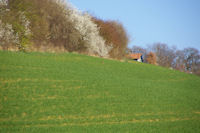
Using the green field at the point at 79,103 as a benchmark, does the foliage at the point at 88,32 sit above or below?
above

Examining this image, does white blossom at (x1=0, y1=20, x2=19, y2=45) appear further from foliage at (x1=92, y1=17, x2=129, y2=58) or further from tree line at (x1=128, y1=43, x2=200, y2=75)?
tree line at (x1=128, y1=43, x2=200, y2=75)

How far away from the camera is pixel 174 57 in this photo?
115125mm

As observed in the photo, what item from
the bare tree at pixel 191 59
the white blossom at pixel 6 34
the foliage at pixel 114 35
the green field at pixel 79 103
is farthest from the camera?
the bare tree at pixel 191 59

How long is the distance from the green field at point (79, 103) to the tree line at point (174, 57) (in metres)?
85.6

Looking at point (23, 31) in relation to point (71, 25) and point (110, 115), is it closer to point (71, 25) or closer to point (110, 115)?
point (71, 25)

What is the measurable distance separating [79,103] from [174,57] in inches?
4236

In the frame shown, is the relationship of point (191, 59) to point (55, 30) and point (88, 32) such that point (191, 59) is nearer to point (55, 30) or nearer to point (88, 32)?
point (88, 32)

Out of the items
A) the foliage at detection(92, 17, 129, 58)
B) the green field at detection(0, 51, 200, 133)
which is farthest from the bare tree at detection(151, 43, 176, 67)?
the green field at detection(0, 51, 200, 133)

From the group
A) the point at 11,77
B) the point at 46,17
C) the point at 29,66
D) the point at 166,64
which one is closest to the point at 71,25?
the point at 46,17

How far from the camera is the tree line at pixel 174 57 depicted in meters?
104

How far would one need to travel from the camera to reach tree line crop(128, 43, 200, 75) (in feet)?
Result: 342

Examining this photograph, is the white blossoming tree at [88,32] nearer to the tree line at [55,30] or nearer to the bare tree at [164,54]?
the tree line at [55,30]

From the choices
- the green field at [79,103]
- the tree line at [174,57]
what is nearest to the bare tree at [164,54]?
the tree line at [174,57]

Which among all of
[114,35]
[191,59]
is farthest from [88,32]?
[191,59]
